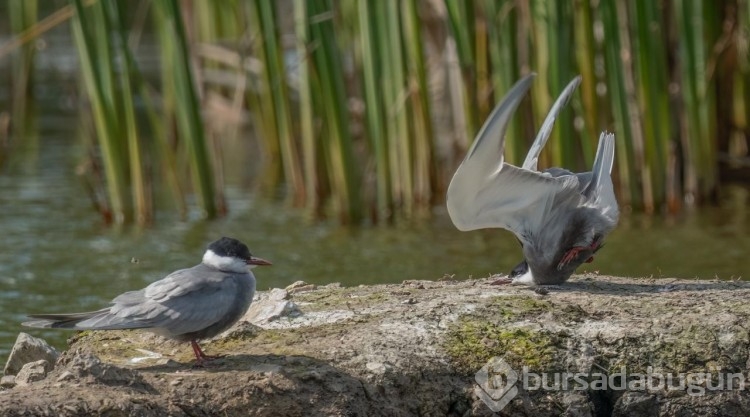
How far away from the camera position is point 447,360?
5.18 metres

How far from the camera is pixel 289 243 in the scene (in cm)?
994

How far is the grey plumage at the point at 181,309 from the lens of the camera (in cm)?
482

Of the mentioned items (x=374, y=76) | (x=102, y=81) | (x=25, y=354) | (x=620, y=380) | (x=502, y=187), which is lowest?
(x=620, y=380)

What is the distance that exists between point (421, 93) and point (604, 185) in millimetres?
4009

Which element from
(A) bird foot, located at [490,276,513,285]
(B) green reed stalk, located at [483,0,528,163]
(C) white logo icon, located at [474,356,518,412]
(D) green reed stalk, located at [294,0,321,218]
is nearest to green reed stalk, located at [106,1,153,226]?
(D) green reed stalk, located at [294,0,321,218]

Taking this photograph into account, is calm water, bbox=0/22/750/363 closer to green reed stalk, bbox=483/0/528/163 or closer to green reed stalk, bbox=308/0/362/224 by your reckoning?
green reed stalk, bbox=308/0/362/224

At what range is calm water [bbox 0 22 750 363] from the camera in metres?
8.74

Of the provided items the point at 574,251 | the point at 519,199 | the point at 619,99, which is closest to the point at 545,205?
the point at 519,199

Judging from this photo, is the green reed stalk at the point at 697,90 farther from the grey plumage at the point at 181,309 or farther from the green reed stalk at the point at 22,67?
the green reed stalk at the point at 22,67

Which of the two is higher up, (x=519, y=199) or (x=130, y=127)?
(x=130, y=127)

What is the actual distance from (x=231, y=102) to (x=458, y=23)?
7524 mm

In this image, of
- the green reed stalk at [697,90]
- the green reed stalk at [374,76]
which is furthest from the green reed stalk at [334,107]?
the green reed stalk at [697,90]

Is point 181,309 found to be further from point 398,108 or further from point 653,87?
point 653,87

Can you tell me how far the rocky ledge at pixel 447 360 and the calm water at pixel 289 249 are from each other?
2563mm
